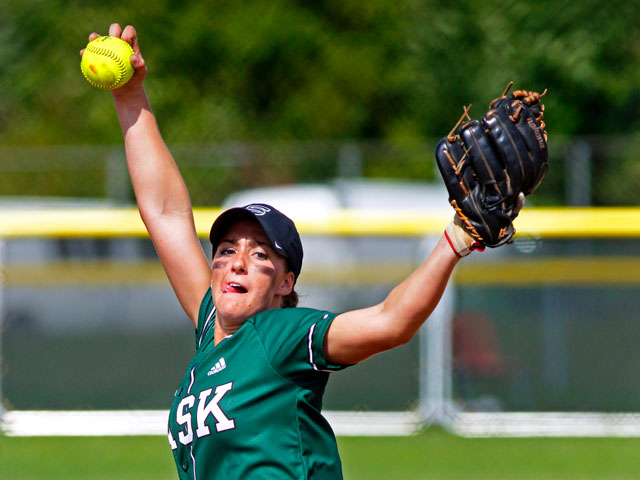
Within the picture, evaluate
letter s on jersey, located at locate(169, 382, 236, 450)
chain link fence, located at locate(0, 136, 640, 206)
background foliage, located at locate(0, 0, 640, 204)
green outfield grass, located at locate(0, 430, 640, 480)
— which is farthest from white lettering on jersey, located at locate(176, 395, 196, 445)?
background foliage, located at locate(0, 0, 640, 204)

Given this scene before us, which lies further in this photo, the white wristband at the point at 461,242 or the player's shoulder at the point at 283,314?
the player's shoulder at the point at 283,314

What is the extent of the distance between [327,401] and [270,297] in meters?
4.56

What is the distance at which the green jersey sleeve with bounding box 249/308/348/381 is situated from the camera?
6.82 ft

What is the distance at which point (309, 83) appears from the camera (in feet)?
48.9

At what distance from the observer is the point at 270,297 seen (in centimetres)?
232

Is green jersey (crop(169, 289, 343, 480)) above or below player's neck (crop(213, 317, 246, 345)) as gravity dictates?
below

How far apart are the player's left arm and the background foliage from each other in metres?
7.91

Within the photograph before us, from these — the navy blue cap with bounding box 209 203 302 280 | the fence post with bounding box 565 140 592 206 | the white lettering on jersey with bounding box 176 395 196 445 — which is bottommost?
the white lettering on jersey with bounding box 176 395 196 445

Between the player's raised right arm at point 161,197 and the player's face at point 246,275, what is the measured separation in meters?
0.30

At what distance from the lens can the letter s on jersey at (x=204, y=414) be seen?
85.6 inches

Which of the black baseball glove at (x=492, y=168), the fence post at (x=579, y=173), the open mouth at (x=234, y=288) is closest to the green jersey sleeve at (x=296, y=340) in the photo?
the open mouth at (x=234, y=288)

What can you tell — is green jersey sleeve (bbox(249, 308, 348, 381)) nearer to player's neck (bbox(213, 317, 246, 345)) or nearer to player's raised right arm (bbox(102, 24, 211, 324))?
player's neck (bbox(213, 317, 246, 345))

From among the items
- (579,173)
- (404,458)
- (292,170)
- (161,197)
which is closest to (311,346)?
(161,197)

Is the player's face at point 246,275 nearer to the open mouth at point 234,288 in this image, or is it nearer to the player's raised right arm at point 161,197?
the open mouth at point 234,288
